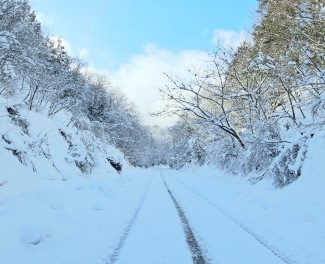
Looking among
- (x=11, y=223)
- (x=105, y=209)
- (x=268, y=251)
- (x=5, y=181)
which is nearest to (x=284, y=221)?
(x=268, y=251)

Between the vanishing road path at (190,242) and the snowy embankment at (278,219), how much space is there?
2 centimetres

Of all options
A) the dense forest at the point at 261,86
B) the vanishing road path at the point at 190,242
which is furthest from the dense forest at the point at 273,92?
the vanishing road path at the point at 190,242

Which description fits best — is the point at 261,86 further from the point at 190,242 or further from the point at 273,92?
the point at 190,242

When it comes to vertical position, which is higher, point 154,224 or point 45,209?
point 154,224

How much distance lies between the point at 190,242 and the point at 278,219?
2.81 meters

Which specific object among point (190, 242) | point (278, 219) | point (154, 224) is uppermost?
point (278, 219)

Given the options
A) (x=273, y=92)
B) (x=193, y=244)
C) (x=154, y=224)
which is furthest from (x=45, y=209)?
(x=273, y=92)

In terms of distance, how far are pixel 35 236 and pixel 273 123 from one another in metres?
11.4

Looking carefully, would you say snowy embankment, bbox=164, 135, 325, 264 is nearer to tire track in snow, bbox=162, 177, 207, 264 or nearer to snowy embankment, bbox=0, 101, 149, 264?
tire track in snow, bbox=162, 177, 207, 264

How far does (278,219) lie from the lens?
8070mm

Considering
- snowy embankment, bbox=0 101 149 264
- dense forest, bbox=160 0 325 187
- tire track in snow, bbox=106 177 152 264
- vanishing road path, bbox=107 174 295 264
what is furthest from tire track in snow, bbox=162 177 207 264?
dense forest, bbox=160 0 325 187

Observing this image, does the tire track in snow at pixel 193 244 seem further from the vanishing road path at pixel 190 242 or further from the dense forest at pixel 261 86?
the dense forest at pixel 261 86

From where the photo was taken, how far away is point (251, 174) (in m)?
18.2

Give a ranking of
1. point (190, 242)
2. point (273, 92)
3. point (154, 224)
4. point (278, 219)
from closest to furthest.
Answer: point (190, 242), point (154, 224), point (278, 219), point (273, 92)
